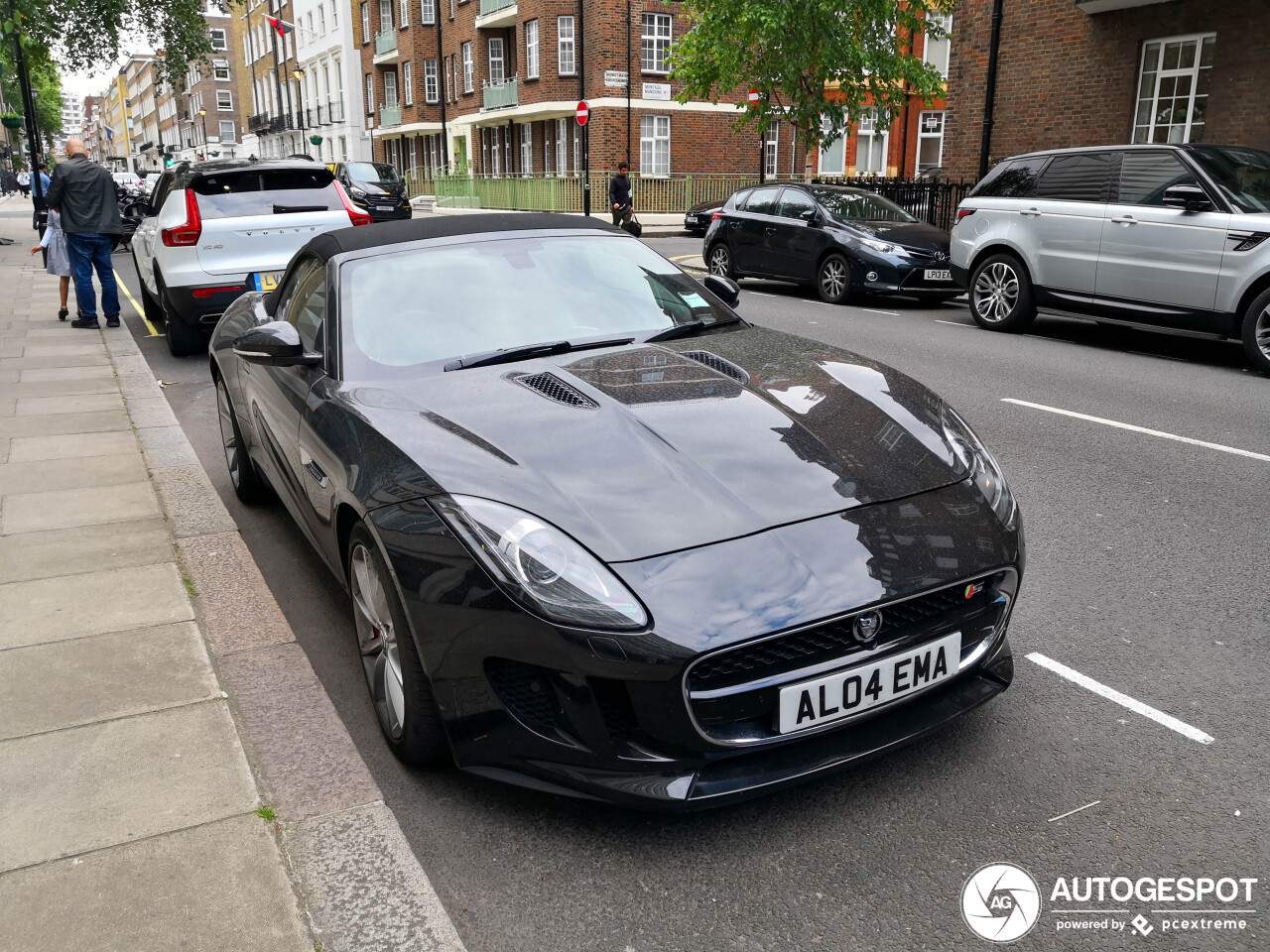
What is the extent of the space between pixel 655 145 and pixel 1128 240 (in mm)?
30162

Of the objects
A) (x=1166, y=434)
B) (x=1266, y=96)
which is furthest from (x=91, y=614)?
(x=1266, y=96)

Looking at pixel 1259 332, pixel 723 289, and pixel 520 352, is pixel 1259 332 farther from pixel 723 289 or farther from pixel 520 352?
pixel 520 352

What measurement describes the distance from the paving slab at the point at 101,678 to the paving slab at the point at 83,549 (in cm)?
83

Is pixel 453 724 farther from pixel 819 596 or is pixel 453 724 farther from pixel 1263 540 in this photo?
pixel 1263 540

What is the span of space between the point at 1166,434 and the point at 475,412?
16.8 feet

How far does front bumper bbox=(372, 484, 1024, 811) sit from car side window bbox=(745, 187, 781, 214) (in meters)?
12.8

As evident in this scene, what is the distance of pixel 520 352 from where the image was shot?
367 centimetres

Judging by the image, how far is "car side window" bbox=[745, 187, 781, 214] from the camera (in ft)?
48.7

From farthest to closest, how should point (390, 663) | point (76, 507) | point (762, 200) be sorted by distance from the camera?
1. point (762, 200)
2. point (76, 507)
3. point (390, 663)

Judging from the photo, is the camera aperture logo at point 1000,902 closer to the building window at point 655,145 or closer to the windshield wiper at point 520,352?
the windshield wiper at point 520,352

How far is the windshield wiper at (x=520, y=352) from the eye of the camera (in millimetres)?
3592

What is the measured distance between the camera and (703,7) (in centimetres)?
1911

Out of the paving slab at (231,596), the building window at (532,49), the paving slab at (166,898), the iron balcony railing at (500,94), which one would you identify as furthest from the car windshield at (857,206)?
the iron balcony railing at (500,94)

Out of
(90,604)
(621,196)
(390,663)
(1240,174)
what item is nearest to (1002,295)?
→ (1240,174)
